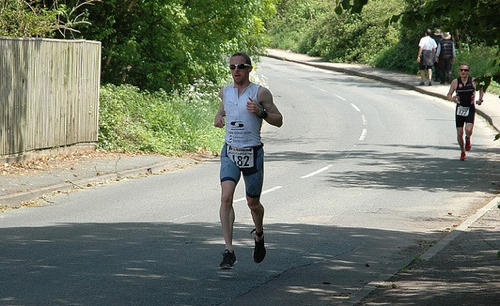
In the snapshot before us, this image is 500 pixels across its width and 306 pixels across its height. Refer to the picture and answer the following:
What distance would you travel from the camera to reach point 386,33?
1961 inches

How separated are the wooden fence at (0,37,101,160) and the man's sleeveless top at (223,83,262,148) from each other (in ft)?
29.7

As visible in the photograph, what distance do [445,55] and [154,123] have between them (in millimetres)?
18269

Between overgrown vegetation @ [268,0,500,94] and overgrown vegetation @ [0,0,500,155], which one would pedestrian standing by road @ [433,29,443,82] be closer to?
overgrown vegetation @ [268,0,500,94]

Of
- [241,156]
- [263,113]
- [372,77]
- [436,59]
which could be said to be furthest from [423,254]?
[372,77]

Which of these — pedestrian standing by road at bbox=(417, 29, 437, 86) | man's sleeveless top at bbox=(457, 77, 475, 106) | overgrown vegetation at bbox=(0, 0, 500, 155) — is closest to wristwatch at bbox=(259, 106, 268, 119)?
overgrown vegetation at bbox=(0, 0, 500, 155)

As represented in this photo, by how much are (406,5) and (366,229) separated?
35036 mm

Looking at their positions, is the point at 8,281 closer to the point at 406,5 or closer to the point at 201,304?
the point at 201,304

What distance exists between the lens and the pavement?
828 centimetres

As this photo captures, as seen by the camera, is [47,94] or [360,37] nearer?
[47,94]

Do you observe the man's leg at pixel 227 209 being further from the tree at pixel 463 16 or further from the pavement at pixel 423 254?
the tree at pixel 463 16

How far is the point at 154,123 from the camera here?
894 inches

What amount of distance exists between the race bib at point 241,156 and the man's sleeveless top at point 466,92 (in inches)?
459

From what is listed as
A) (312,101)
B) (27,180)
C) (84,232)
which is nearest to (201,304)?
(84,232)

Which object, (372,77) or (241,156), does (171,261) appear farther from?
(372,77)
